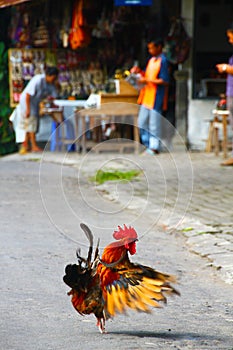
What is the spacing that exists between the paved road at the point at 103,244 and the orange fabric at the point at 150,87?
16.7 feet

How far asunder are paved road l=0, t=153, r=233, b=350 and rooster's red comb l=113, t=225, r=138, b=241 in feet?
0.88

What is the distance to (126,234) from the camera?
4.89 m

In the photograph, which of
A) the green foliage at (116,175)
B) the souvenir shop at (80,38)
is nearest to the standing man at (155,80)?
the souvenir shop at (80,38)

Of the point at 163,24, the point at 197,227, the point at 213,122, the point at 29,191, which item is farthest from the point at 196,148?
the point at 197,227

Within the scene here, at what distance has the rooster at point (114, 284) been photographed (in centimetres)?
482

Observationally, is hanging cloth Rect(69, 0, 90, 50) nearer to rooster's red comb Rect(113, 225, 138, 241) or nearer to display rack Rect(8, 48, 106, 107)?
display rack Rect(8, 48, 106, 107)

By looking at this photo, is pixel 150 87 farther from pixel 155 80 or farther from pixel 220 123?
pixel 220 123

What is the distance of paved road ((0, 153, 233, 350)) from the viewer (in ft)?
16.6

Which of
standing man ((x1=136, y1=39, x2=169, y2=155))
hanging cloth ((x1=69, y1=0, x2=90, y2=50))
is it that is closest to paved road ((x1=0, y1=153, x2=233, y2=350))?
standing man ((x1=136, y1=39, x2=169, y2=155))

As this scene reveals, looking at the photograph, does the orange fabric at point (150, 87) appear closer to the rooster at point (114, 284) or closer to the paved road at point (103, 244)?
the paved road at point (103, 244)

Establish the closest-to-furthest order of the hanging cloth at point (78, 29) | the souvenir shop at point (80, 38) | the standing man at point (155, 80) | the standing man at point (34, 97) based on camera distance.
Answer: the standing man at point (155, 80) < the standing man at point (34, 97) < the hanging cloth at point (78, 29) < the souvenir shop at point (80, 38)

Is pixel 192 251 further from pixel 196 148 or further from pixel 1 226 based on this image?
pixel 196 148

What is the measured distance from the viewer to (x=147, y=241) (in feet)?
26.9

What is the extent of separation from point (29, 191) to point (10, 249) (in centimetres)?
354
